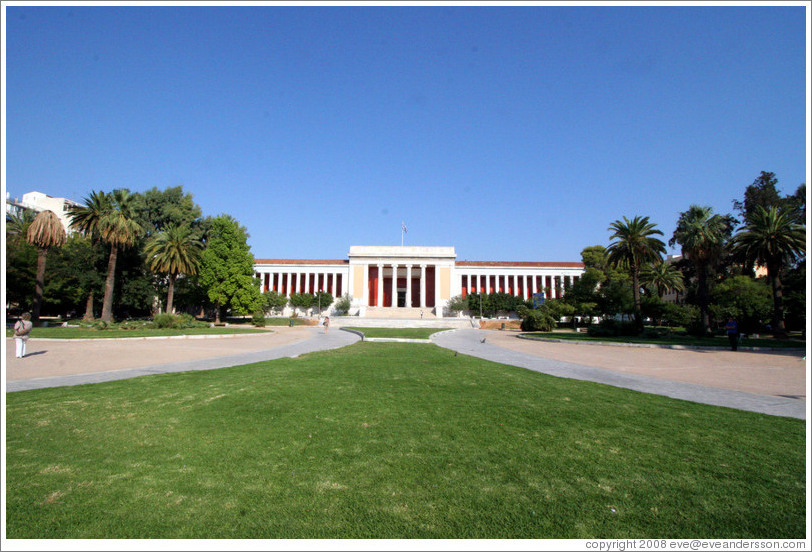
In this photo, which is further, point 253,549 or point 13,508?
point 13,508

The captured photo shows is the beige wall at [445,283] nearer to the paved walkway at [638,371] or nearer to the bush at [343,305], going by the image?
the bush at [343,305]

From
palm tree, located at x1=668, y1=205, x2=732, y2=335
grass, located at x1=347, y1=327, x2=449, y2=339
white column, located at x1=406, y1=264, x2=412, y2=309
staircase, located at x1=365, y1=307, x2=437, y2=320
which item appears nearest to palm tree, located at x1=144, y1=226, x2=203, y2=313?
grass, located at x1=347, y1=327, x2=449, y2=339

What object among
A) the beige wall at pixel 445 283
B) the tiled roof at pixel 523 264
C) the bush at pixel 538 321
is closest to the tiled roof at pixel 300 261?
the beige wall at pixel 445 283

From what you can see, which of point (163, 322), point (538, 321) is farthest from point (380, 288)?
point (163, 322)

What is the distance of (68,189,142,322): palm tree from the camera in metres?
37.6

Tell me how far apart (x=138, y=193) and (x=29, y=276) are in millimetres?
14894

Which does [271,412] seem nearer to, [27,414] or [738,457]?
[27,414]

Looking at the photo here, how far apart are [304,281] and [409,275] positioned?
2002 centimetres

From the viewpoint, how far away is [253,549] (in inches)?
110

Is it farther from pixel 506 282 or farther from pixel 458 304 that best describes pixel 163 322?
pixel 506 282

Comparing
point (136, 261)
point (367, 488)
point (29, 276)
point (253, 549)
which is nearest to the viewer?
point (253, 549)

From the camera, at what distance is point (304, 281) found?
80.2 meters

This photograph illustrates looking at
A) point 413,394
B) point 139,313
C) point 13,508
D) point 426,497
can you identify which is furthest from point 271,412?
point 139,313

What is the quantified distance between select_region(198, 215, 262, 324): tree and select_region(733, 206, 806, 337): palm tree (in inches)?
1858
